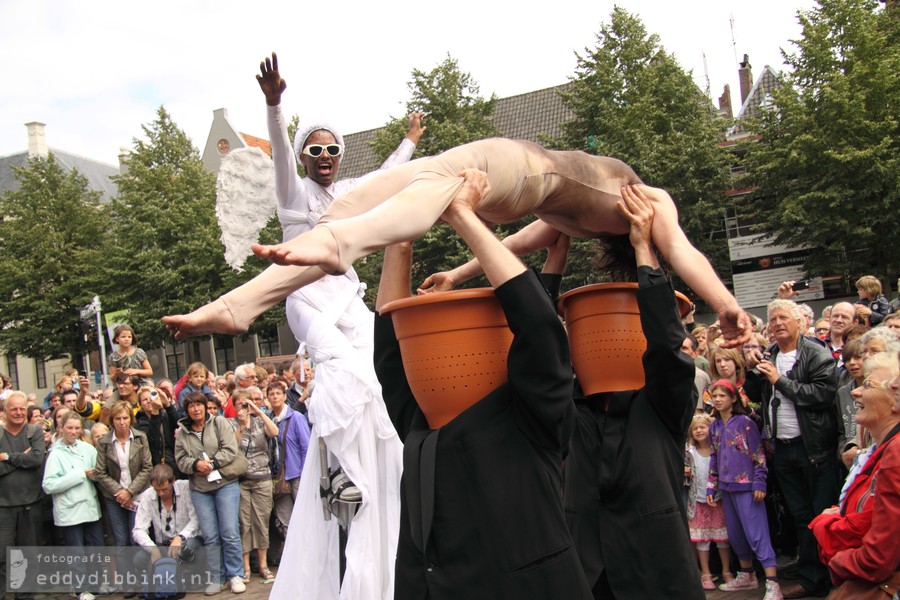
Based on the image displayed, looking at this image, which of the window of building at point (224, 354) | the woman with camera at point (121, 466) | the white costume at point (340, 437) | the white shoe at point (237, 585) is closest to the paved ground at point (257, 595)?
the white shoe at point (237, 585)

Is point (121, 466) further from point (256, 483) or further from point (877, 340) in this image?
point (877, 340)

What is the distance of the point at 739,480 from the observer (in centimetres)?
686

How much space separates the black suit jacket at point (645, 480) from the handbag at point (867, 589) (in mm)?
1523

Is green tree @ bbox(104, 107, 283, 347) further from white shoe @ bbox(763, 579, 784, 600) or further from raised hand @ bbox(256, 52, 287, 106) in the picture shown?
raised hand @ bbox(256, 52, 287, 106)

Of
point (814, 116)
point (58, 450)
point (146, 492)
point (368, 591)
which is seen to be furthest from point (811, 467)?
point (814, 116)

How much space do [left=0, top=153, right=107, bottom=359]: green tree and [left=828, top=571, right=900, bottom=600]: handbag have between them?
3468cm

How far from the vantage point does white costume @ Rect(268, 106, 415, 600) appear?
505 cm

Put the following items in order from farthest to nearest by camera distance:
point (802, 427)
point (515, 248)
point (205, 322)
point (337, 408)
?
point (802, 427) → point (337, 408) → point (515, 248) → point (205, 322)

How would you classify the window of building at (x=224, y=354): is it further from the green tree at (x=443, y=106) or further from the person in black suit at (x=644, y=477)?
the person in black suit at (x=644, y=477)

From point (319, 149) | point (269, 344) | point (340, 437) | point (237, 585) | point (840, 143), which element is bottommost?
point (237, 585)

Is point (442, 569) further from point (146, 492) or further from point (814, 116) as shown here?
point (814, 116)

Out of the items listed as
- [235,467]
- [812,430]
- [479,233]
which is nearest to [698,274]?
[479,233]

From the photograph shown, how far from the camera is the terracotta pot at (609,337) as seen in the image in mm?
3377

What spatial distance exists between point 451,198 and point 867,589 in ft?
9.95
